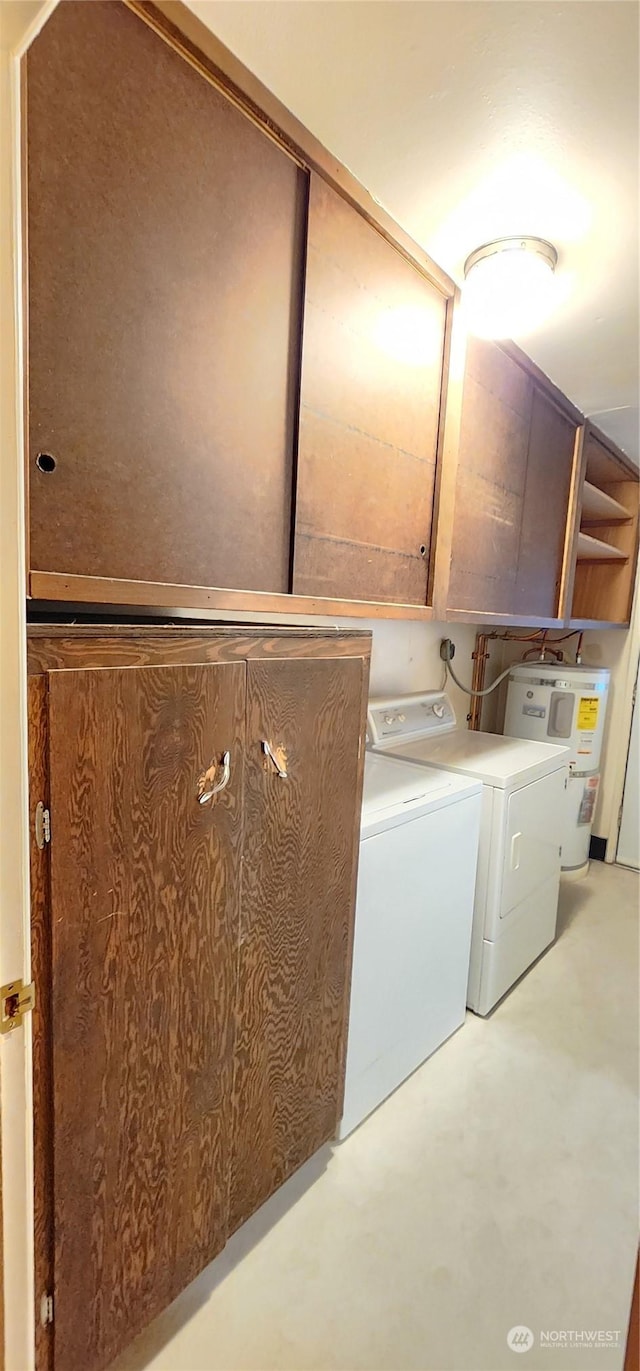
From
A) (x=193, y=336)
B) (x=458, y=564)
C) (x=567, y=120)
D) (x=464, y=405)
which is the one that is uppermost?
(x=567, y=120)

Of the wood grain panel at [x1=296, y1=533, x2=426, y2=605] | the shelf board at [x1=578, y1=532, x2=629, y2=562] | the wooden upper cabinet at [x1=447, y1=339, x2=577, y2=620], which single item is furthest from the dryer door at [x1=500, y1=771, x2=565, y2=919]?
the shelf board at [x1=578, y1=532, x2=629, y2=562]

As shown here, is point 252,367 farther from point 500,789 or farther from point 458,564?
point 500,789

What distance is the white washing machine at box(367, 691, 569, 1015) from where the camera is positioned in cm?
197

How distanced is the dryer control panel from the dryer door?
21.1 inches

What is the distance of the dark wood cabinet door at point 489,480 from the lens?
177 cm

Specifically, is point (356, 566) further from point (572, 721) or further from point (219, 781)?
point (572, 721)

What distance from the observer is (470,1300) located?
123 centimetres

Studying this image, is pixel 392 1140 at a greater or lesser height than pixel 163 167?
lesser

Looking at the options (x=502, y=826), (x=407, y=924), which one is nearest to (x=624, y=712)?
(x=502, y=826)

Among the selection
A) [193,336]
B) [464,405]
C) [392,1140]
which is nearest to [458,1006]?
[392,1140]

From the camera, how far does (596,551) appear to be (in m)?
3.16

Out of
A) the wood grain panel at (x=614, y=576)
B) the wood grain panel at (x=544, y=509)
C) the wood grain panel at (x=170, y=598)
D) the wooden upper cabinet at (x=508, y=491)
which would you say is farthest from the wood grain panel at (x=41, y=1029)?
the wood grain panel at (x=614, y=576)

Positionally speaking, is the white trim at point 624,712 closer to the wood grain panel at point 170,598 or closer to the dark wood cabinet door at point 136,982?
the wood grain panel at point 170,598

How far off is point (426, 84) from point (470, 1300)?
92.8 inches
